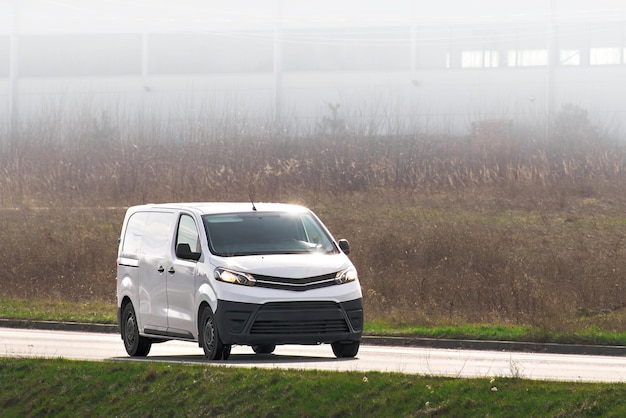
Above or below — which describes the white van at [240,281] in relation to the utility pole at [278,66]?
below

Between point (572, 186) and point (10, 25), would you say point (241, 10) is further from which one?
point (572, 186)

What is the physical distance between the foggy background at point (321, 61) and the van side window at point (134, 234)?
40.9m

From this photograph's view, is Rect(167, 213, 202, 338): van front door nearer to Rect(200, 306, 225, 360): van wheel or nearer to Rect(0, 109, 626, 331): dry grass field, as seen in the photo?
Rect(200, 306, 225, 360): van wheel

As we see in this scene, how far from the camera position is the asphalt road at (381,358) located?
57.3 feet

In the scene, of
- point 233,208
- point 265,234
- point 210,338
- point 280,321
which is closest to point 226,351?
point 210,338

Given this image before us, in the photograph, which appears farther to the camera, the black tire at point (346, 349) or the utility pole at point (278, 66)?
the utility pole at point (278, 66)

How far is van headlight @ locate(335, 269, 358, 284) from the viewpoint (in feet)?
59.0

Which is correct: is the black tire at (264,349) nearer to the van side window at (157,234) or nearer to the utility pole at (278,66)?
the van side window at (157,234)

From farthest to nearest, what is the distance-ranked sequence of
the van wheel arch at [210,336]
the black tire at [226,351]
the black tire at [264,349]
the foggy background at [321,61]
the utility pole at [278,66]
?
the utility pole at [278,66] < the foggy background at [321,61] < the black tire at [264,349] < the black tire at [226,351] < the van wheel arch at [210,336]

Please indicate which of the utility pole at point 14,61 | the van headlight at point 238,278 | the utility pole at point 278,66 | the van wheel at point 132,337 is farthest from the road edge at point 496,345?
the utility pole at point 14,61

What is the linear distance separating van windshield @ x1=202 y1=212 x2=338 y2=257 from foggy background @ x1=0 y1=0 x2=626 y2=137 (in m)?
42.7

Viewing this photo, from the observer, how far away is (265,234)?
1864cm

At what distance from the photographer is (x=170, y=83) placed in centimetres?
7144

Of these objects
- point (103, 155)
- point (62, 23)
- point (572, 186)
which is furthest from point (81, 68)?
point (572, 186)
